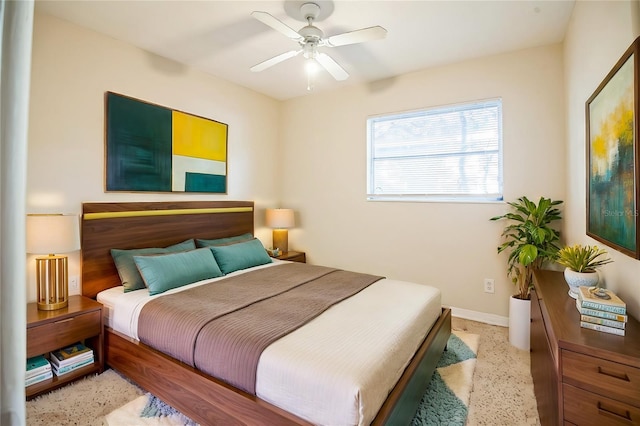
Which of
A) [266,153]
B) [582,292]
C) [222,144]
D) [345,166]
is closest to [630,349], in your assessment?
[582,292]

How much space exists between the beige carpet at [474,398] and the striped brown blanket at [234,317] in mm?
440

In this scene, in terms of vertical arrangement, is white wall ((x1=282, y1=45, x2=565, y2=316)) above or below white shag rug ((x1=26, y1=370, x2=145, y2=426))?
above

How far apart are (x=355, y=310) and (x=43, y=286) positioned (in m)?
2.20

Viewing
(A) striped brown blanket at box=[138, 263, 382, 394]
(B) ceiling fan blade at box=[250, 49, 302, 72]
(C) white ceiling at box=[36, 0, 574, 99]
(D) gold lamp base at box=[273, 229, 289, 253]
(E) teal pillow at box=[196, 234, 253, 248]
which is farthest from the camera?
(D) gold lamp base at box=[273, 229, 289, 253]

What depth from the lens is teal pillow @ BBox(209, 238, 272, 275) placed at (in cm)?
303

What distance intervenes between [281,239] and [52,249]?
2567 mm

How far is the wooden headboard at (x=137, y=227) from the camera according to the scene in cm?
259

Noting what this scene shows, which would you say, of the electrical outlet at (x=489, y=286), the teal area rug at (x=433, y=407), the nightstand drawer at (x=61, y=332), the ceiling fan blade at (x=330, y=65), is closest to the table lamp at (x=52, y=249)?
the nightstand drawer at (x=61, y=332)

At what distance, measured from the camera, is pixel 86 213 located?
2574 millimetres

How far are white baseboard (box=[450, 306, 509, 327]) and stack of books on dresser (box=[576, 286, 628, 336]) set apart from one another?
1946 mm

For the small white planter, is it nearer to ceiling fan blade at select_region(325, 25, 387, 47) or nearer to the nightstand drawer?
ceiling fan blade at select_region(325, 25, 387, 47)

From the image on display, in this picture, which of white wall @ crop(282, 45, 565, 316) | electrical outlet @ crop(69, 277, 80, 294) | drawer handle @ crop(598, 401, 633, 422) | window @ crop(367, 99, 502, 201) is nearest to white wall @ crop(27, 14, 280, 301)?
electrical outlet @ crop(69, 277, 80, 294)

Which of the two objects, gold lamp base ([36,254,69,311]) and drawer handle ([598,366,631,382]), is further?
gold lamp base ([36,254,69,311])

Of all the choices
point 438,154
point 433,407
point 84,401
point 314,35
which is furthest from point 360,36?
point 84,401
